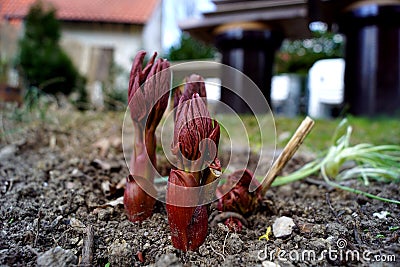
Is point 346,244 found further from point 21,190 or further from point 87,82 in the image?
point 87,82

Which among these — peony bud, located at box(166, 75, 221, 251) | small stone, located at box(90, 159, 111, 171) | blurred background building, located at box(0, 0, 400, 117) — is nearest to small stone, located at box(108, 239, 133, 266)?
peony bud, located at box(166, 75, 221, 251)

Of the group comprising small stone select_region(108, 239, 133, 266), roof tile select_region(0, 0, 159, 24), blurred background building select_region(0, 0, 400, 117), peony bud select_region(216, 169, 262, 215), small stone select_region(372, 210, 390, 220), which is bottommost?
small stone select_region(108, 239, 133, 266)

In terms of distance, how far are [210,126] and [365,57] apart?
321cm

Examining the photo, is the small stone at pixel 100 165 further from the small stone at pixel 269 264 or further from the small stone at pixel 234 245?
the small stone at pixel 269 264

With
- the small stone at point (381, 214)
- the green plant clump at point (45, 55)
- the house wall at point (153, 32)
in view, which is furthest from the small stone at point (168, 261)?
the house wall at point (153, 32)

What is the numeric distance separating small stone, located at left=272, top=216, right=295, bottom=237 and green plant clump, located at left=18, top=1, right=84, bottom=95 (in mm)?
6084

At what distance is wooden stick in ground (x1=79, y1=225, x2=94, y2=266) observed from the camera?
2.30 feet

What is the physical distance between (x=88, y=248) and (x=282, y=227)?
1.55 feet

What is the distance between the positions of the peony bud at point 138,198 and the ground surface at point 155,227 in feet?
0.08

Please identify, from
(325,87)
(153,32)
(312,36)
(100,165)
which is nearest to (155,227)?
(100,165)

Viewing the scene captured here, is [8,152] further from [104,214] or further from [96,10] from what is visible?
[96,10]

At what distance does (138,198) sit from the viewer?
2.81 feet

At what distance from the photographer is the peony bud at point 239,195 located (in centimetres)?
91

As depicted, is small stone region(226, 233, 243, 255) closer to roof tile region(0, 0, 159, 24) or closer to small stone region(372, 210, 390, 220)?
small stone region(372, 210, 390, 220)
